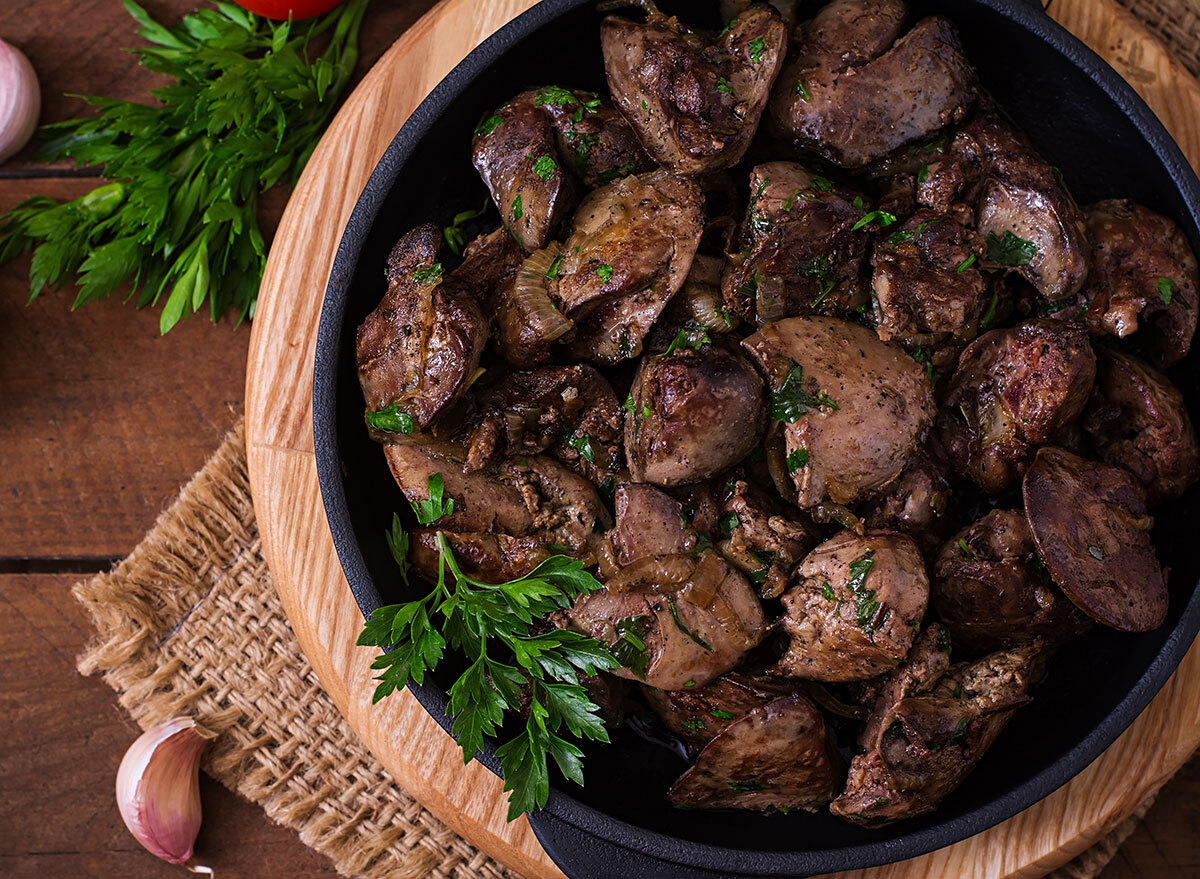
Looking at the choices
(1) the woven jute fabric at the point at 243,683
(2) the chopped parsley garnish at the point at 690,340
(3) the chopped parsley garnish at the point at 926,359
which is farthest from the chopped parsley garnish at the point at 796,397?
(1) the woven jute fabric at the point at 243,683

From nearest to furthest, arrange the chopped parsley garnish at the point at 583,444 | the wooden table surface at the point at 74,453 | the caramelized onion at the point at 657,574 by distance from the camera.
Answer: the caramelized onion at the point at 657,574 → the chopped parsley garnish at the point at 583,444 → the wooden table surface at the point at 74,453

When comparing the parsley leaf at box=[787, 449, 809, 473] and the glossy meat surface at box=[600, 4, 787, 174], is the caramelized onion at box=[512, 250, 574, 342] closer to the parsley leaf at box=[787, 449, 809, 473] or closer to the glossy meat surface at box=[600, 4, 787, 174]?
the glossy meat surface at box=[600, 4, 787, 174]

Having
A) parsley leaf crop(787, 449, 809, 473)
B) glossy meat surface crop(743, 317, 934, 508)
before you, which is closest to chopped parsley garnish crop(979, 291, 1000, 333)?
glossy meat surface crop(743, 317, 934, 508)

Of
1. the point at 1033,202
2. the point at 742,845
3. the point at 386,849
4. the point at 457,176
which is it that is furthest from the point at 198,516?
the point at 1033,202

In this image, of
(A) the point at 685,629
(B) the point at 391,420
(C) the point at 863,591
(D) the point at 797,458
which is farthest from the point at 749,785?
(B) the point at 391,420

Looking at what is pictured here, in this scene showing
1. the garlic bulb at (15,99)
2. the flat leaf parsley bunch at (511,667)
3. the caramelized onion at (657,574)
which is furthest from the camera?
the garlic bulb at (15,99)

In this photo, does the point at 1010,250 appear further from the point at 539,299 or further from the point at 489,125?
the point at 489,125

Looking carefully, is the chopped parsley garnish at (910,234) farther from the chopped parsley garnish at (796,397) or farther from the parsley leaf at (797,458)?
the parsley leaf at (797,458)
